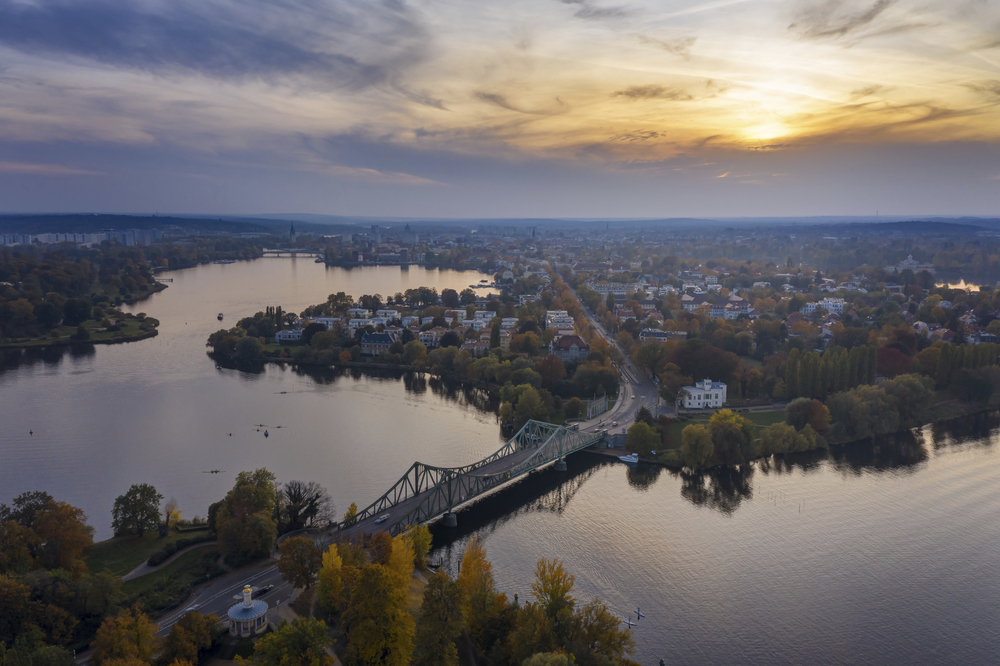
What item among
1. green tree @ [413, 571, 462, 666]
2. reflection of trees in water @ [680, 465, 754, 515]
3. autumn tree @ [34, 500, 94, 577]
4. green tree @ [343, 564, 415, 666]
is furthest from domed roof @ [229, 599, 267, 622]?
reflection of trees in water @ [680, 465, 754, 515]

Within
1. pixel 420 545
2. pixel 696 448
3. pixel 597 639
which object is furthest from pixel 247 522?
pixel 696 448

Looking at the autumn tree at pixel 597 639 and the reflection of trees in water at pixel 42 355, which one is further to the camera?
the reflection of trees in water at pixel 42 355

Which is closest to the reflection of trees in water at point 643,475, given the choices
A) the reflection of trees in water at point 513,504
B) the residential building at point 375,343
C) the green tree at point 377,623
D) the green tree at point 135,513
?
the reflection of trees in water at point 513,504

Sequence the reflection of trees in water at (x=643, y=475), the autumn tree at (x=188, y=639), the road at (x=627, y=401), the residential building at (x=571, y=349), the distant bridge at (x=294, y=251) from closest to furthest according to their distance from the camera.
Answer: the autumn tree at (x=188, y=639) < the reflection of trees in water at (x=643, y=475) < the road at (x=627, y=401) < the residential building at (x=571, y=349) < the distant bridge at (x=294, y=251)

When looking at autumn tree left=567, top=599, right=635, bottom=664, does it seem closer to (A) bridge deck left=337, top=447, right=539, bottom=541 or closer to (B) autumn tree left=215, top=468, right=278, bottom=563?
(A) bridge deck left=337, top=447, right=539, bottom=541

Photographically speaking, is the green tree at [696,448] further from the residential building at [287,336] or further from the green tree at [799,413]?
the residential building at [287,336]

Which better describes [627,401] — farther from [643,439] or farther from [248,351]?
[248,351]
